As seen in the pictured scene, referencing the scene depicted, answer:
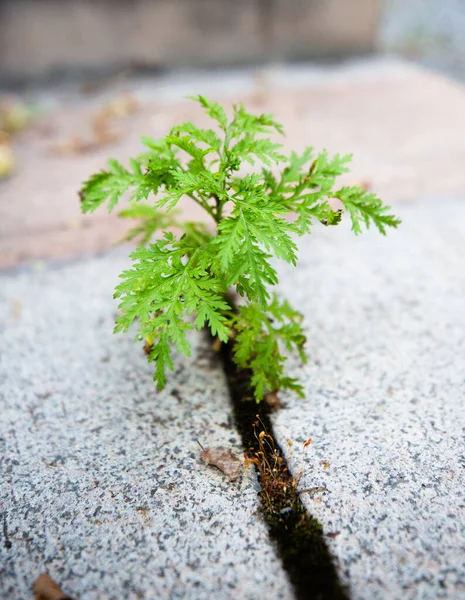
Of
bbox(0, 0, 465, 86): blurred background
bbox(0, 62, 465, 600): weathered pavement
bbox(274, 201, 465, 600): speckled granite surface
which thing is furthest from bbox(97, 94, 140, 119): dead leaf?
bbox(274, 201, 465, 600): speckled granite surface

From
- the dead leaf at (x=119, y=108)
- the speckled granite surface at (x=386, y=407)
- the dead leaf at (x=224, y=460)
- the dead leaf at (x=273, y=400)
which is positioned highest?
the dead leaf at (x=119, y=108)

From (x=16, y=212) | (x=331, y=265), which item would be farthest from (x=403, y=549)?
(x=16, y=212)

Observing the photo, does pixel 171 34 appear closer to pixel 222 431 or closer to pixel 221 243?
pixel 221 243

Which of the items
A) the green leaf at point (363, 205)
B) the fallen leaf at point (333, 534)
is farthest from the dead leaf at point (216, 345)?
the fallen leaf at point (333, 534)

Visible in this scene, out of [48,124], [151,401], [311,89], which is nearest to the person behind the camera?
[151,401]

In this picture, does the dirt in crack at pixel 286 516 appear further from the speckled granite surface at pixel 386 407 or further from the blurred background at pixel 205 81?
the blurred background at pixel 205 81

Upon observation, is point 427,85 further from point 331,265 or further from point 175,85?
point 331,265
